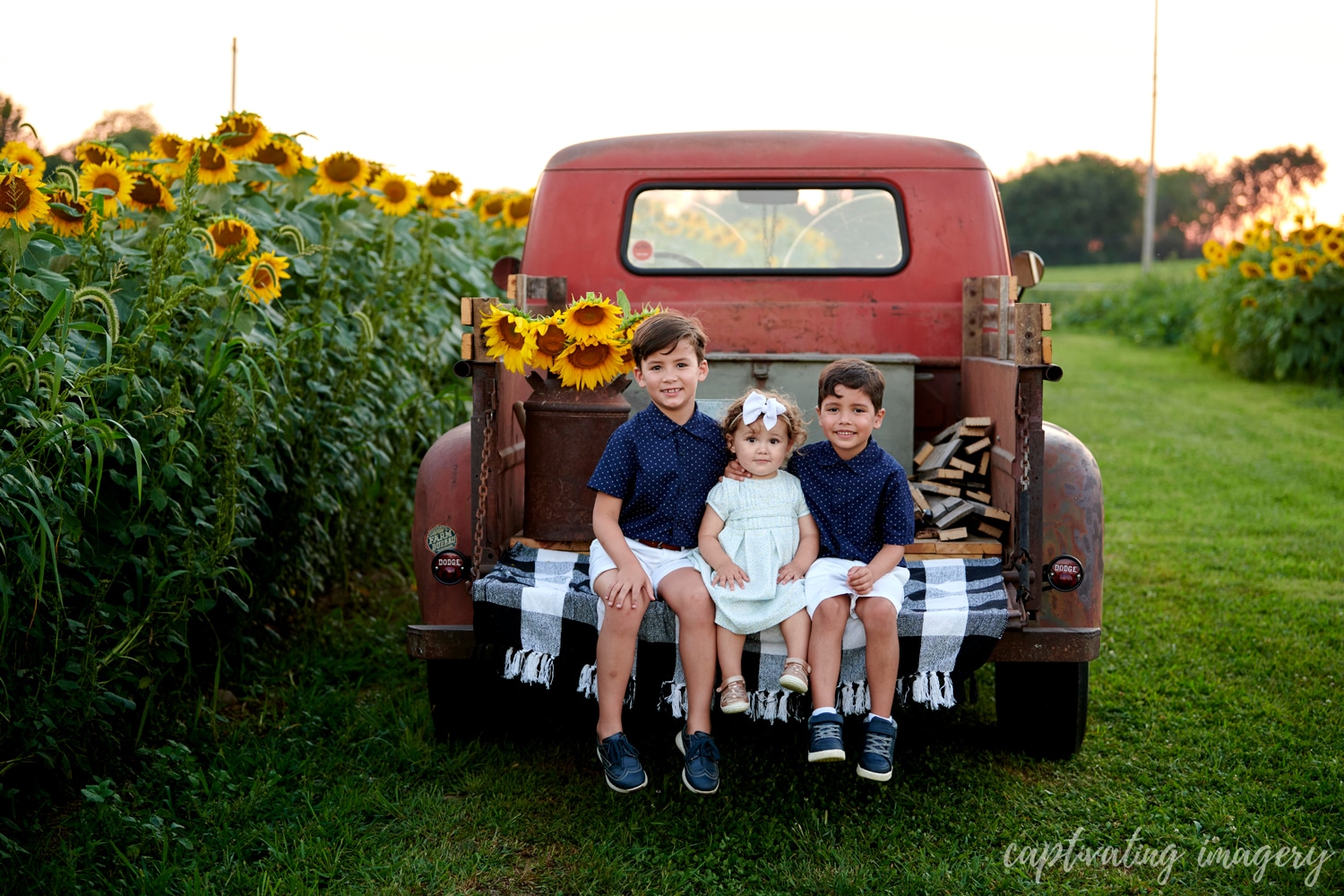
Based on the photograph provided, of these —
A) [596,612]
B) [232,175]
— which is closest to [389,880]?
[596,612]

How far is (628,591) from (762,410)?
0.63 m

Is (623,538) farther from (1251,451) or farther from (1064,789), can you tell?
(1251,451)

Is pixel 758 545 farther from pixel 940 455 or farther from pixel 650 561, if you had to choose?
pixel 940 455

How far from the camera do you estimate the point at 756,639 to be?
311cm

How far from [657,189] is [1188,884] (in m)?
3.12

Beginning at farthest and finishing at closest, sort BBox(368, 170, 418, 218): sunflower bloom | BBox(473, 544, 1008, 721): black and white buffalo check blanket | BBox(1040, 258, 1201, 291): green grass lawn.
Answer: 1. BBox(1040, 258, 1201, 291): green grass lawn
2. BBox(368, 170, 418, 218): sunflower bloom
3. BBox(473, 544, 1008, 721): black and white buffalo check blanket

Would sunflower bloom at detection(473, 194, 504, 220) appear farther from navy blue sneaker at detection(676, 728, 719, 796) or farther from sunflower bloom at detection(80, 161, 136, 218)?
navy blue sneaker at detection(676, 728, 719, 796)

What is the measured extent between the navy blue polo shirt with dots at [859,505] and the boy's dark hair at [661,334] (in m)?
0.54

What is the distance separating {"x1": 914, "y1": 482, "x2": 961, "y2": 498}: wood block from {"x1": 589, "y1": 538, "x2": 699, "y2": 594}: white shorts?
2.77ft

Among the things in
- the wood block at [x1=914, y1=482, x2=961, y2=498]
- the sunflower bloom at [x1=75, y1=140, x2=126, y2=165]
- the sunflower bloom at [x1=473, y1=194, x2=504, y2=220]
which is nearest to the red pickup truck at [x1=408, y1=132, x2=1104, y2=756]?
the wood block at [x1=914, y1=482, x2=961, y2=498]

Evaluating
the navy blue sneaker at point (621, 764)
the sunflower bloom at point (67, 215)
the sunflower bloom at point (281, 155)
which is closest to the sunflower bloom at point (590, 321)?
the navy blue sneaker at point (621, 764)

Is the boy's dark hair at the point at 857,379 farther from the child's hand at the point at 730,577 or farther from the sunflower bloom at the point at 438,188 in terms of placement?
the sunflower bloom at the point at 438,188

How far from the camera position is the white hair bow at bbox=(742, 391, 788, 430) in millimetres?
3229

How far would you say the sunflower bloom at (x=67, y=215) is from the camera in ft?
10.6
